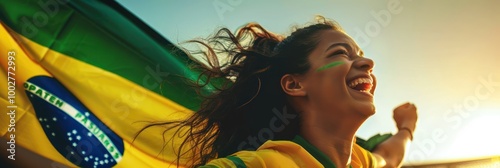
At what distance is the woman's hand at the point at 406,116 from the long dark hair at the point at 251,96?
1.56ft

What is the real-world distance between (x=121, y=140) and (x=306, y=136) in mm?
1142

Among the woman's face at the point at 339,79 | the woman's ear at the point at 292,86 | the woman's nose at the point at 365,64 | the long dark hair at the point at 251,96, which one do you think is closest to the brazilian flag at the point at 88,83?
the long dark hair at the point at 251,96

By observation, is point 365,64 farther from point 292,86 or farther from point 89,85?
point 89,85

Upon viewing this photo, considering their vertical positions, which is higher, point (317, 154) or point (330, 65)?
point (330, 65)

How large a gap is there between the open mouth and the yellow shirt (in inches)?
9.1

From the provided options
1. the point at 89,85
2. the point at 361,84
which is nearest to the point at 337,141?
the point at 361,84

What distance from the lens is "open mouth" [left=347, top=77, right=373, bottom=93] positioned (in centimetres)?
155

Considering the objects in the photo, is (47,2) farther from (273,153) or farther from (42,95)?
(273,153)

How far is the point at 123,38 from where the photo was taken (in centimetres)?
262

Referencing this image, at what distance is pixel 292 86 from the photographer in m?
1.67

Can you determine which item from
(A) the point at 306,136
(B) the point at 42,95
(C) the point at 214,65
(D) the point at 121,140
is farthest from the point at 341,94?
(B) the point at 42,95

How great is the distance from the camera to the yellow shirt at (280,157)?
4.16 ft

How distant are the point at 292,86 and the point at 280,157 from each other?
1.27 feet

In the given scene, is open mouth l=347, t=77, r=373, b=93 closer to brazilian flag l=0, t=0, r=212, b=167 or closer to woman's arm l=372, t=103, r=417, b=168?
woman's arm l=372, t=103, r=417, b=168
